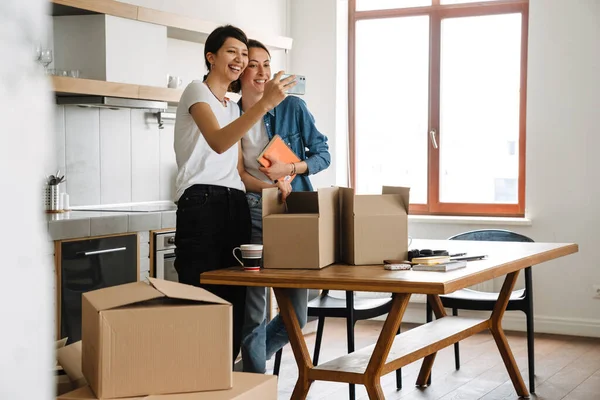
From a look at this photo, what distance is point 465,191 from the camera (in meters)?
Result: 5.65

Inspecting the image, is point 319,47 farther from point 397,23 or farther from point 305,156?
point 305,156

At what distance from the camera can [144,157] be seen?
4.72 metres

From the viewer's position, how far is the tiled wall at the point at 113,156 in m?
4.24

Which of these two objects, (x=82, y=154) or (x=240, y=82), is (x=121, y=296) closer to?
(x=240, y=82)

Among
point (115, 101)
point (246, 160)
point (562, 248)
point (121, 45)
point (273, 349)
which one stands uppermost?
point (121, 45)

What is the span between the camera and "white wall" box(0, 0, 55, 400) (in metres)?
0.27

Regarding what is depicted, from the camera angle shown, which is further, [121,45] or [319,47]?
[319,47]

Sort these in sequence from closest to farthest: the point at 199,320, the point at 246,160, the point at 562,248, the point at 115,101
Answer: the point at 199,320
the point at 246,160
the point at 562,248
the point at 115,101

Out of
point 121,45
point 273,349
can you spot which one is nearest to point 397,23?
point 121,45

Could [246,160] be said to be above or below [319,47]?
below

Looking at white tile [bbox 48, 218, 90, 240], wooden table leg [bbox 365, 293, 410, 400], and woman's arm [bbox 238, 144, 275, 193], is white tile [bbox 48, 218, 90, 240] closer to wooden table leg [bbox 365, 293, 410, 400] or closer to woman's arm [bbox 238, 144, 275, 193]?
woman's arm [bbox 238, 144, 275, 193]

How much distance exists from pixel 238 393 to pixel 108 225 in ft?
8.07

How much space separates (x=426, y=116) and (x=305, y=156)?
2.89m

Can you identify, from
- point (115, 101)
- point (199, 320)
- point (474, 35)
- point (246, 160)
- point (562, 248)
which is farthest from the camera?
point (474, 35)
